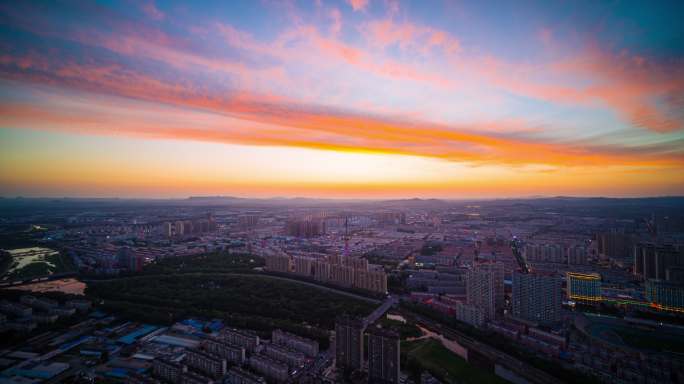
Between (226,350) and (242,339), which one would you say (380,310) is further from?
(226,350)

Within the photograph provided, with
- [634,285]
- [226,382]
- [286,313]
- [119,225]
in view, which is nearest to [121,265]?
[286,313]

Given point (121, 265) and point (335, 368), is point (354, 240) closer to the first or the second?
point (121, 265)

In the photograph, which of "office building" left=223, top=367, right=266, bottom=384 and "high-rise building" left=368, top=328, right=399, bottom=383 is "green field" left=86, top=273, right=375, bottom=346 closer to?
"high-rise building" left=368, top=328, right=399, bottom=383

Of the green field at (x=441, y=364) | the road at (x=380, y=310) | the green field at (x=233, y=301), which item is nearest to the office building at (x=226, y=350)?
the green field at (x=233, y=301)

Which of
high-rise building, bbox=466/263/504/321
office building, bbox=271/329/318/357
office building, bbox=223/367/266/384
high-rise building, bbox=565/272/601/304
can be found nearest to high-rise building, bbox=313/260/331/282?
office building, bbox=271/329/318/357

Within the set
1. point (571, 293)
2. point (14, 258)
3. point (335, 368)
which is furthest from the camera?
point (14, 258)

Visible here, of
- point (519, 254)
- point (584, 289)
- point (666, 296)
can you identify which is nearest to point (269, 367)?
point (584, 289)
